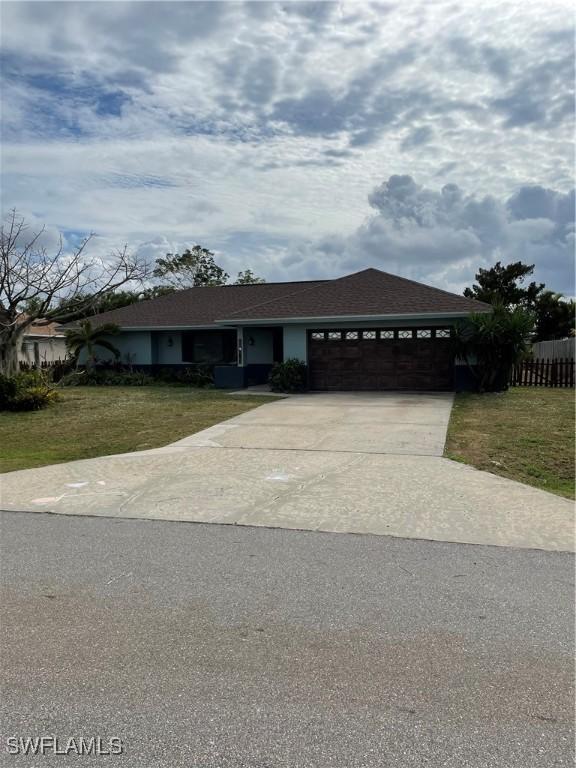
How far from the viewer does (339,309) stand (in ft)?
66.3

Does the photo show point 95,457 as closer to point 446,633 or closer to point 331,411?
point 331,411

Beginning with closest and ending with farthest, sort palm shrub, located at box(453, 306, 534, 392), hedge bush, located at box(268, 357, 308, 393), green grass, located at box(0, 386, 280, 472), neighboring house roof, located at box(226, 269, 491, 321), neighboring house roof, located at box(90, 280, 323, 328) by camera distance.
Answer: green grass, located at box(0, 386, 280, 472), palm shrub, located at box(453, 306, 534, 392), neighboring house roof, located at box(226, 269, 491, 321), hedge bush, located at box(268, 357, 308, 393), neighboring house roof, located at box(90, 280, 323, 328)

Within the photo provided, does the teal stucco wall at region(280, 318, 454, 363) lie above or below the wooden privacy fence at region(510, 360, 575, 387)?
above

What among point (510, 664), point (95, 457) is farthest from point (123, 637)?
point (95, 457)

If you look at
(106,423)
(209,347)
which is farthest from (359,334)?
(106,423)

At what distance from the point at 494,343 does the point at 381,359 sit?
368cm

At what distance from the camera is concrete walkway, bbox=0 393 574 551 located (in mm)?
6242

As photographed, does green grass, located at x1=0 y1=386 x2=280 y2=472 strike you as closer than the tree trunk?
Yes

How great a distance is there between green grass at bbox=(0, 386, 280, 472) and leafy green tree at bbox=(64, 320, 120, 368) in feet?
16.6

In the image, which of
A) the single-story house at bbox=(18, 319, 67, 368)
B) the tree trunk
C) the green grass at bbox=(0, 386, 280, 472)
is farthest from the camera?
the single-story house at bbox=(18, 319, 67, 368)

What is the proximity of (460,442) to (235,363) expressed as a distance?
14.8 m

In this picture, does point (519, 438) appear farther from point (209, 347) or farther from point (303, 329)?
point (209, 347)

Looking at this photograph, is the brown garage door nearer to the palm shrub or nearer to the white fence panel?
the palm shrub

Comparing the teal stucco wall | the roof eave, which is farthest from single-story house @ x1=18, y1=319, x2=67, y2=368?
the teal stucco wall
